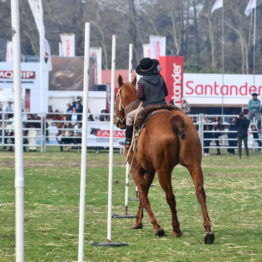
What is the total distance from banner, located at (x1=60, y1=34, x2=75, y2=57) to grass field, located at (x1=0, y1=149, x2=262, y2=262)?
114 feet

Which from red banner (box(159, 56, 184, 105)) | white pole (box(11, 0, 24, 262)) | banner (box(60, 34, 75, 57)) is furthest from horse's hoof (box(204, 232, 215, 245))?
banner (box(60, 34, 75, 57))

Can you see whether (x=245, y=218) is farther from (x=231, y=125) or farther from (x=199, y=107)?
(x=199, y=107)

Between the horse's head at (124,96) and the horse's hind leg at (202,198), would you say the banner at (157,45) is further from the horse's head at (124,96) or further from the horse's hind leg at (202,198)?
the horse's hind leg at (202,198)

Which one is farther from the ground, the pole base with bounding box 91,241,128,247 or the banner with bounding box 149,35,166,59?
the banner with bounding box 149,35,166,59

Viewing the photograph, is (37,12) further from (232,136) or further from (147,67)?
(147,67)

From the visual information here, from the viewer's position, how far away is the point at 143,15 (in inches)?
3366

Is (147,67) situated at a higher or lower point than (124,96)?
higher

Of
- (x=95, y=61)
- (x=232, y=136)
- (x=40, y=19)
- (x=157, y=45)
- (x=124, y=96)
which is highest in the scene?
(x=40, y=19)

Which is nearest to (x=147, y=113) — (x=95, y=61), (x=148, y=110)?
(x=148, y=110)

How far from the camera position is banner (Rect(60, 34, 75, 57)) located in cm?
6047

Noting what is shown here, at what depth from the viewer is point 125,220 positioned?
1466 cm

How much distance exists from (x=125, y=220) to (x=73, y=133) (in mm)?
24348

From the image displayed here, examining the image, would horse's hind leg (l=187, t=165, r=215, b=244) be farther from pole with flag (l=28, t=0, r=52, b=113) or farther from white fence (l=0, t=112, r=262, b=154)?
pole with flag (l=28, t=0, r=52, b=113)

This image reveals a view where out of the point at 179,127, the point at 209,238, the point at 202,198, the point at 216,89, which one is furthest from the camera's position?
the point at 216,89
